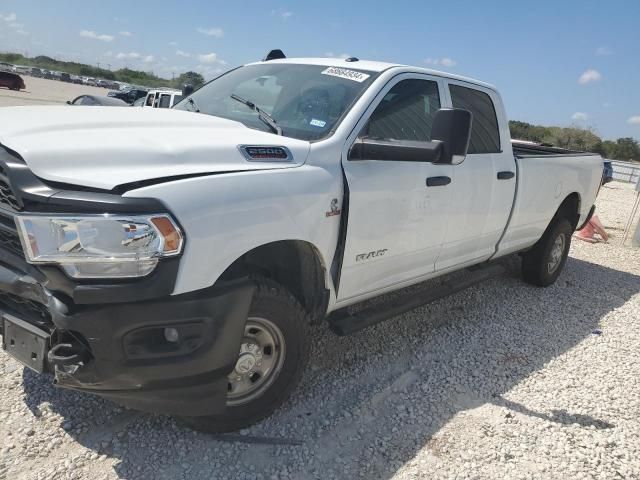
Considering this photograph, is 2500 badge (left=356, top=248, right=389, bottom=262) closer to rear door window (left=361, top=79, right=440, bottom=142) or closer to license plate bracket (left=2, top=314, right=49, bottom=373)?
rear door window (left=361, top=79, right=440, bottom=142)

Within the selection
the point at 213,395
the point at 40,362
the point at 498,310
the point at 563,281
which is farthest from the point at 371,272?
the point at 563,281

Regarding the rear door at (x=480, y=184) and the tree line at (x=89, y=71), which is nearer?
the rear door at (x=480, y=184)

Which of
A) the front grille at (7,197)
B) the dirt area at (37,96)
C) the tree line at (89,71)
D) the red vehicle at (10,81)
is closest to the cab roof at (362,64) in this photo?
the front grille at (7,197)

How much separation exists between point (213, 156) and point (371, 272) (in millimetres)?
1308

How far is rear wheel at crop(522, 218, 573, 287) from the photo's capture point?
5.60 m

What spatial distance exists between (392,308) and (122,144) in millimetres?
2036

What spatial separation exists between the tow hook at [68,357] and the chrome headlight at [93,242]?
307 mm

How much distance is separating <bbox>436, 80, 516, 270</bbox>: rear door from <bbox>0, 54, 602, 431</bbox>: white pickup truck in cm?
3

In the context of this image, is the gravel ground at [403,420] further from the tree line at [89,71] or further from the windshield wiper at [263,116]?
the tree line at [89,71]

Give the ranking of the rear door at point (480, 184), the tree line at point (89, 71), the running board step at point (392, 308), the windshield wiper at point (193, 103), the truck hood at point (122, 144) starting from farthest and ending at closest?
the tree line at point (89, 71) < the rear door at point (480, 184) < the windshield wiper at point (193, 103) < the running board step at point (392, 308) < the truck hood at point (122, 144)

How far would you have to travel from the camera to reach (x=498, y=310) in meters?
4.99

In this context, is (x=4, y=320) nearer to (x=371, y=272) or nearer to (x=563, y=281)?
(x=371, y=272)

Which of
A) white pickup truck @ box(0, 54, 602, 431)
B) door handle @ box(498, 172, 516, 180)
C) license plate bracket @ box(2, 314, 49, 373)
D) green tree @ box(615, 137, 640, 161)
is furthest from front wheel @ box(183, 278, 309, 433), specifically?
green tree @ box(615, 137, 640, 161)

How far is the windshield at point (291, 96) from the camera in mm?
3053
